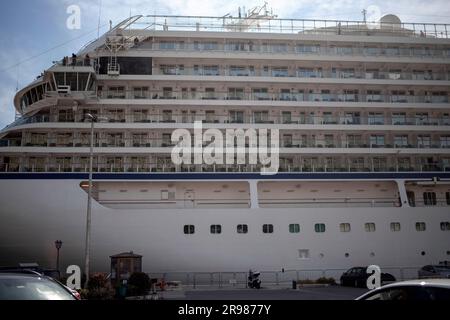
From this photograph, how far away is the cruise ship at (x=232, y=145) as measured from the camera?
984 inches

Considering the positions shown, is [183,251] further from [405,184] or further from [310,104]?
[405,184]

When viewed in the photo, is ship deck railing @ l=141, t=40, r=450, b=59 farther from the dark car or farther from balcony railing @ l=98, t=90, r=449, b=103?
the dark car

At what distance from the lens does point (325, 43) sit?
3250 centimetres

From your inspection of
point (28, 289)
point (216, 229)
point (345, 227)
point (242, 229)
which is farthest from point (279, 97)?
point (28, 289)

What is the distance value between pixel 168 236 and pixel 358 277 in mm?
10052

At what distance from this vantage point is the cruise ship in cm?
2500

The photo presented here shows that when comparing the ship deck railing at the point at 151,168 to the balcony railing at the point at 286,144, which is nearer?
the ship deck railing at the point at 151,168

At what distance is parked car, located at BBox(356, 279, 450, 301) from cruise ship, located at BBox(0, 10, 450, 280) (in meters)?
19.5

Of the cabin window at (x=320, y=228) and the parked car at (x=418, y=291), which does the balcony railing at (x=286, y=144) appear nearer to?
the cabin window at (x=320, y=228)

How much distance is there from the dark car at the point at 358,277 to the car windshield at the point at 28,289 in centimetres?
2037

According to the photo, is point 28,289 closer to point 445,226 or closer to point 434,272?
point 434,272

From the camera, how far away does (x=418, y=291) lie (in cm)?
539

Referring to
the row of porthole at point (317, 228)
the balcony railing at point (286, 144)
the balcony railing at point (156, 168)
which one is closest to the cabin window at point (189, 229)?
the row of porthole at point (317, 228)

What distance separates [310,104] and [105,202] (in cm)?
1381
